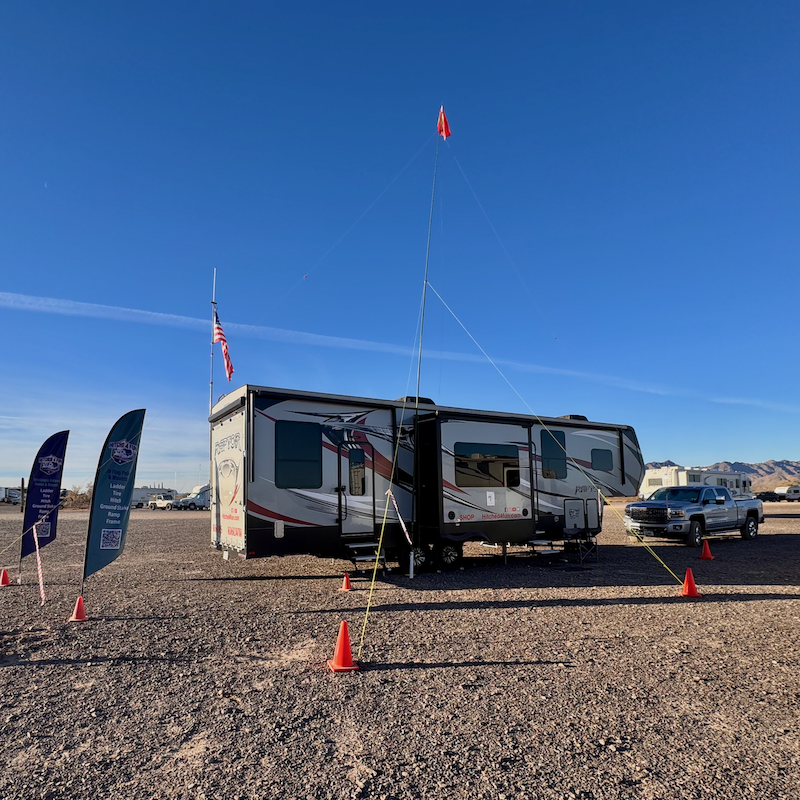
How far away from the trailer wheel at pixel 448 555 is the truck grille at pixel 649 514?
7.48 metres

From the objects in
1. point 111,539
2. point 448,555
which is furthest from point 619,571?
point 111,539

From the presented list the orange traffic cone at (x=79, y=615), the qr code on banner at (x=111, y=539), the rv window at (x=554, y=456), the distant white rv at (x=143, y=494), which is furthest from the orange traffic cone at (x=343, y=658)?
the distant white rv at (x=143, y=494)

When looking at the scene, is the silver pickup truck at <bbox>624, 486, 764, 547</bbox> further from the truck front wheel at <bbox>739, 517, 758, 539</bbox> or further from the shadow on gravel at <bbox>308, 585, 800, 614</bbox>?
the shadow on gravel at <bbox>308, 585, 800, 614</bbox>

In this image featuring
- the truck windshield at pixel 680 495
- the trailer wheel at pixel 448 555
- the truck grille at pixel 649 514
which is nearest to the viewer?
the trailer wheel at pixel 448 555

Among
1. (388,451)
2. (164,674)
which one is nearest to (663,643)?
(164,674)

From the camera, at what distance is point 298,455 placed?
401 inches

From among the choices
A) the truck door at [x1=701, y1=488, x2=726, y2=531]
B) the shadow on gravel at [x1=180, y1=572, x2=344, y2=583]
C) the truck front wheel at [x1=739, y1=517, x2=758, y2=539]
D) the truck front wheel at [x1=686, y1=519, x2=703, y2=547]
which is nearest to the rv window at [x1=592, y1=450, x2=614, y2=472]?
the truck front wheel at [x1=686, y1=519, x2=703, y2=547]

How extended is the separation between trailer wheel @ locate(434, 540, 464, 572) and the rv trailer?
0.10 ft

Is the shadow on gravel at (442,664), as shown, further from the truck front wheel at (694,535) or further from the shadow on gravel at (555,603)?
the truck front wheel at (694,535)

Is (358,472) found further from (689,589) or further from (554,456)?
(689,589)

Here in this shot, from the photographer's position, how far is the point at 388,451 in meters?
11.2

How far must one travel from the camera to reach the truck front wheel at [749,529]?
62.3 ft

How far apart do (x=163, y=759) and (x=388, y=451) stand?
7627mm

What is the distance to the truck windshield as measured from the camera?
Answer: 17781 millimetres
